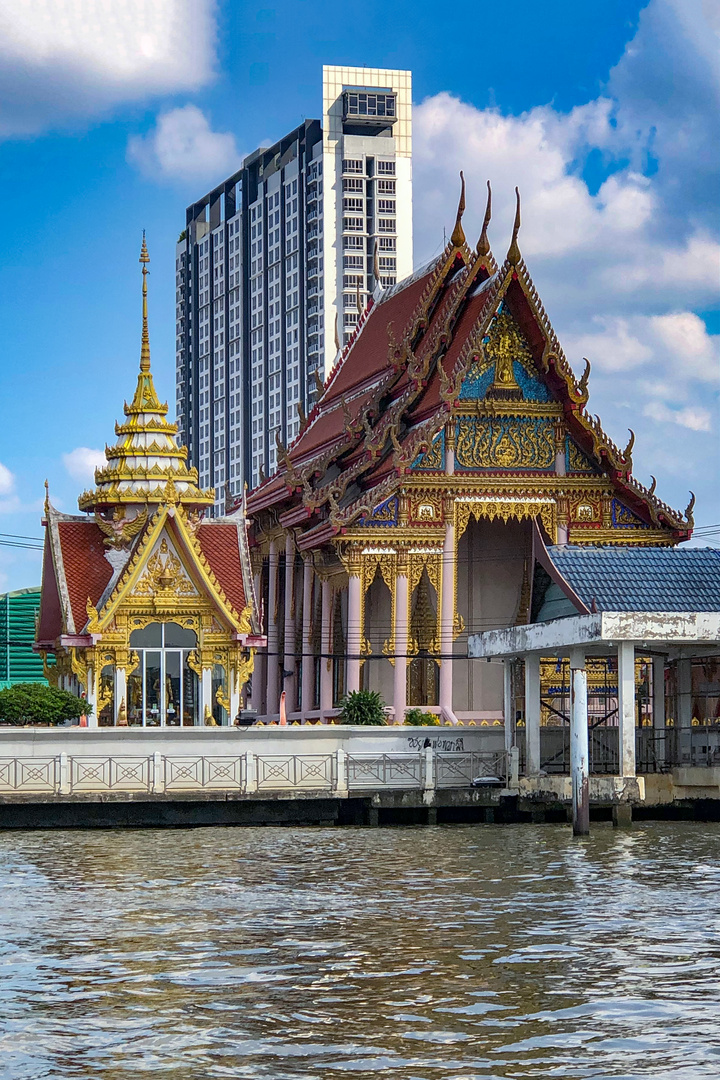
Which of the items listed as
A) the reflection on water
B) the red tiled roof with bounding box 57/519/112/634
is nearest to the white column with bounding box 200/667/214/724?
the red tiled roof with bounding box 57/519/112/634

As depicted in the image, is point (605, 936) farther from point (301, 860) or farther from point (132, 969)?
point (301, 860)

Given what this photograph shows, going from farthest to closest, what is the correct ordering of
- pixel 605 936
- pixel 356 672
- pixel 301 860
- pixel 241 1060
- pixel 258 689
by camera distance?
pixel 258 689 < pixel 356 672 < pixel 301 860 < pixel 605 936 < pixel 241 1060

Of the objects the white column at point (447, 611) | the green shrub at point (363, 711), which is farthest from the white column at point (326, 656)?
the green shrub at point (363, 711)

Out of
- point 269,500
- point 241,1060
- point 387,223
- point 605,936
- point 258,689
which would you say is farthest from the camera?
point 387,223

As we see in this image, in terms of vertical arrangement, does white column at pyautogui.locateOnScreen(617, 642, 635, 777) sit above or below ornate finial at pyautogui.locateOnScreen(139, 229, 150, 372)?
→ below

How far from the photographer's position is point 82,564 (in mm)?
41688

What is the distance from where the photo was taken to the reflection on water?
13469mm

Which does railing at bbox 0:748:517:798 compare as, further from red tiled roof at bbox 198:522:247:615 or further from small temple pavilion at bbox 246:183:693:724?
red tiled roof at bbox 198:522:247:615

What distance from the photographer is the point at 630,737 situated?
32094mm

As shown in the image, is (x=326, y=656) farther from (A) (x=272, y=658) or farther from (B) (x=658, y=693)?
(A) (x=272, y=658)

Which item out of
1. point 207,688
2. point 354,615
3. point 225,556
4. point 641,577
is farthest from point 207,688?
point 641,577

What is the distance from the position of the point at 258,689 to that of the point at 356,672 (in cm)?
1356

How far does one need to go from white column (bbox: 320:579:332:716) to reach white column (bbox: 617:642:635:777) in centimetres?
1124

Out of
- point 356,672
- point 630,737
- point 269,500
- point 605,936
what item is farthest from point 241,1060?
point 269,500
